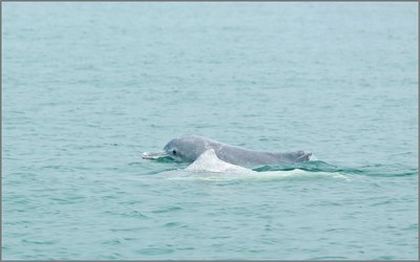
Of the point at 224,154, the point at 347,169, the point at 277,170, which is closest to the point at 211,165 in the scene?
the point at 224,154

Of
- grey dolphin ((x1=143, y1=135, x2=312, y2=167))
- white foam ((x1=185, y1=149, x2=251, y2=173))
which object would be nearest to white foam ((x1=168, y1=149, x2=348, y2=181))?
white foam ((x1=185, y1=149, x2=251, y2=173))

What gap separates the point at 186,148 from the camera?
30125mm

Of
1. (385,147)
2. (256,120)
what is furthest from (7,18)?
(385,147)

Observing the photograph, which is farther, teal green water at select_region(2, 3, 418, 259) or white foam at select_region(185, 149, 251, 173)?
white foam at select_region(185, 149, 251, 173)

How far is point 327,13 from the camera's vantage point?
10894 centimetres

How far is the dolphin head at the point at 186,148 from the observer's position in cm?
2986

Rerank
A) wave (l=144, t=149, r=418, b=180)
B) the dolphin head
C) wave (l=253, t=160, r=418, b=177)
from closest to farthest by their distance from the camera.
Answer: wave (l=144, t=149, r=418, b=180) < wave (l=253, t=160, r=418, b=177) < the dolphin head

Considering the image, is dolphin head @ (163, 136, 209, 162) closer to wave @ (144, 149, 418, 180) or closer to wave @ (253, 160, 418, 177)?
wave @ (144, 149, 418, 180)

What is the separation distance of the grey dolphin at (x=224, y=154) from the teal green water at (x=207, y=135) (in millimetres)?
→ 412

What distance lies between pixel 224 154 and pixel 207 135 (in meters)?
5.85

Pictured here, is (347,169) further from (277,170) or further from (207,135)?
(207,135)

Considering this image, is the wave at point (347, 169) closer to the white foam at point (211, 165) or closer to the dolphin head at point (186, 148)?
the white foam at point (211, 165)

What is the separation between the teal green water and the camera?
2255 centimetres

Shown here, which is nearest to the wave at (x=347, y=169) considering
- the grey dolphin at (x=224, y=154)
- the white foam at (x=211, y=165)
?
the grey dolphin at (x=224, y=154)
